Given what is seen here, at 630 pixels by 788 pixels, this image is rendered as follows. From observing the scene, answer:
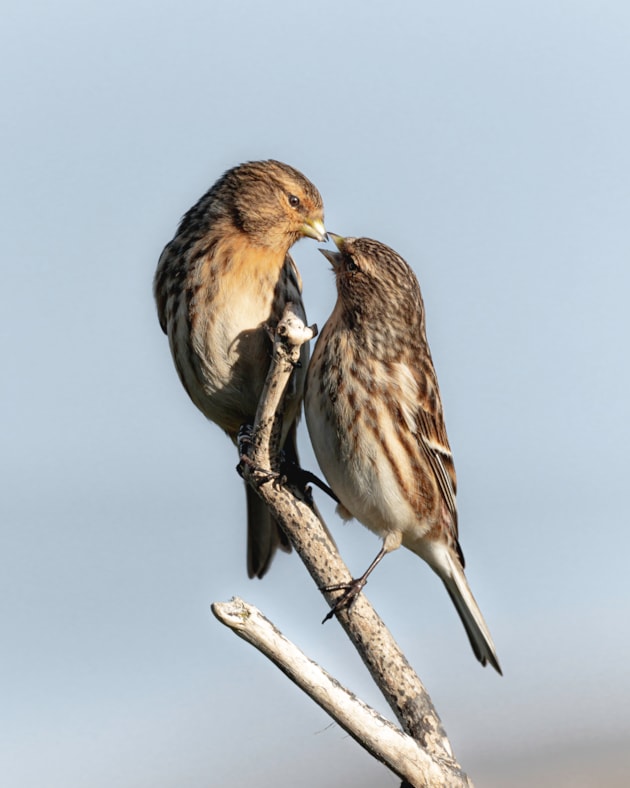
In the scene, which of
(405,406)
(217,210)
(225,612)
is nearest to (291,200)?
(217,210)

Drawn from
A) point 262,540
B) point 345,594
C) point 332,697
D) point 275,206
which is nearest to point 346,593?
point 345,594

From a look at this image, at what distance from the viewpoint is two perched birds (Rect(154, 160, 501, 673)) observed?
19.0 feet

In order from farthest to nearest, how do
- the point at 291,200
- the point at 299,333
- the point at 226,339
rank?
the point at 291,200, the point at 226,339, the point at 299,333

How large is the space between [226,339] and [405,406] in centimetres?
103

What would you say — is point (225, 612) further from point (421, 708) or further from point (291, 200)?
point (291, 200)

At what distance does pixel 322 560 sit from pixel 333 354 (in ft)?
3.54

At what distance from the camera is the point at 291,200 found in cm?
623

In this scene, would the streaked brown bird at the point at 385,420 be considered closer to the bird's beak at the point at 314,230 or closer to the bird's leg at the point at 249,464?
the bird's beak at the point at 314,230

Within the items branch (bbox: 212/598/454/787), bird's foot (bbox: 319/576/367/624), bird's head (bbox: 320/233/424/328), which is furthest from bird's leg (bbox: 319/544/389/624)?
bird's head (bbox: 320/233/424/328)

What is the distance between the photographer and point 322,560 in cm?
555

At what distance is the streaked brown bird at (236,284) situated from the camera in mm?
5855

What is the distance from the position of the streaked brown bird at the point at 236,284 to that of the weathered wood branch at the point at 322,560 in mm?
365

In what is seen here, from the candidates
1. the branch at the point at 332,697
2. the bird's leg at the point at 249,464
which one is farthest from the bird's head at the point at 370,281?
the branch at the point at 332,697

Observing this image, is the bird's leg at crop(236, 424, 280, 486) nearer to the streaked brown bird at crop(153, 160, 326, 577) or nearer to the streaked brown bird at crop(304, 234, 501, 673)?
the streaked brown bird at crop(153, 160, 326, 577)
